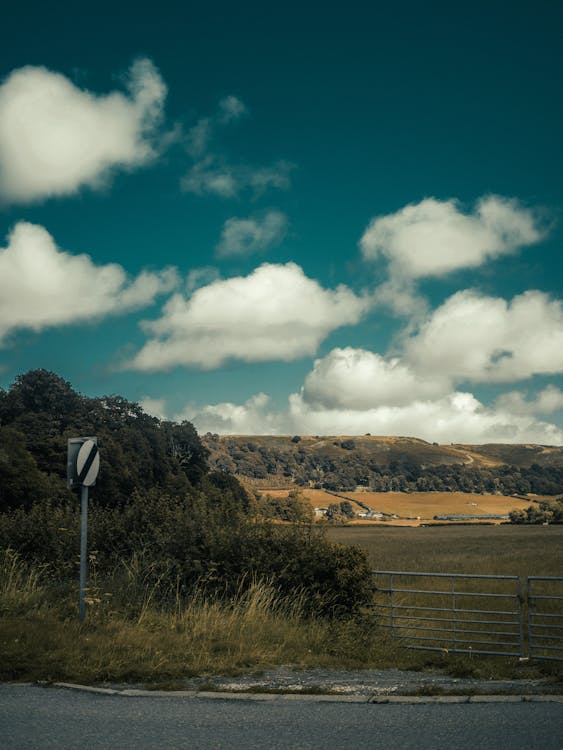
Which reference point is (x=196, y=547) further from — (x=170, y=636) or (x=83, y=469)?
(x=170, y=636)

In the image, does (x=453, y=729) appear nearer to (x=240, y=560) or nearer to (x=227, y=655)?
(x=227, y=655)

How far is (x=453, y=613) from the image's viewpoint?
1361 centimetres

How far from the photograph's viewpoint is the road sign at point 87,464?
12.5m

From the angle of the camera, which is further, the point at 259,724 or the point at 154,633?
the point at 154,633

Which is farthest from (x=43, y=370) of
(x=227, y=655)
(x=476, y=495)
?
(x=476, y=495)

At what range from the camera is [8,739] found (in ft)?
22.9

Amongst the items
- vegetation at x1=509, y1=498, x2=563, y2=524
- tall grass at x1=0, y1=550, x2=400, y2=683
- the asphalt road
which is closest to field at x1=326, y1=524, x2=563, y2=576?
tall grass at x1=0, y1=550, x2=400, y2=683

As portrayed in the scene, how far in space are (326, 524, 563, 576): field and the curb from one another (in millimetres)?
20477

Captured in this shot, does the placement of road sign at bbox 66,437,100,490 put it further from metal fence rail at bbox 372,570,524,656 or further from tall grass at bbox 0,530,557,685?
metal fence rail at bbox 372,570,524,656

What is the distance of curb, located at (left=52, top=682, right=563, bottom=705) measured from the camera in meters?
8.40

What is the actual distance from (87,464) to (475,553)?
54.3m

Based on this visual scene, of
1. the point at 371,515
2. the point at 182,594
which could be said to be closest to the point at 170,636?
the point at 182,594

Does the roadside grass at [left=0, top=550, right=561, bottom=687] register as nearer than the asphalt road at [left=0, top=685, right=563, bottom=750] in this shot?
No

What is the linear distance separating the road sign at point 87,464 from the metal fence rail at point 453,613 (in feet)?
19.1
